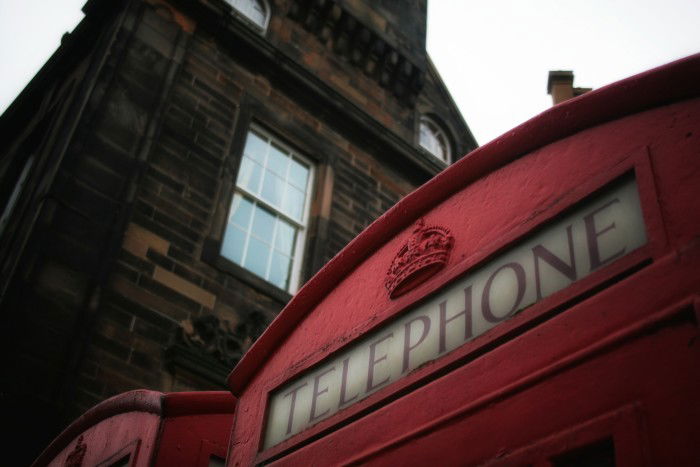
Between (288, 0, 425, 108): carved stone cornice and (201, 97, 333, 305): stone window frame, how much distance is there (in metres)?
2.18

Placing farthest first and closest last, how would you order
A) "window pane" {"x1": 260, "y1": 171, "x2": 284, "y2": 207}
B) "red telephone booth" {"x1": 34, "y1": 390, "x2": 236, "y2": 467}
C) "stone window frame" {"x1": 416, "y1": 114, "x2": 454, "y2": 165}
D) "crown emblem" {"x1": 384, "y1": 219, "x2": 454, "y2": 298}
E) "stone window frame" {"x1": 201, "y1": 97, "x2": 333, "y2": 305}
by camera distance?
1. "stone window frame" {"x1": 416, "y1": 114, "x2": 454, "y2": 165}
2. "window pane" {"x1": 260, "y1": 171, "x2": 284, "y2": 207}
3. "stone window frame" {"x1": 201, "y1": 97, "x2": 333, "y2": 305}
4. "red telephone booth" {"x1": 34, "y1": 390, "x2": 236, "y2": 467}
5. "crown emblem" {"x1": 384, "y1": 219, "x2": 454, "y2": 298}

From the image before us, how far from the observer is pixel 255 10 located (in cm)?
1131

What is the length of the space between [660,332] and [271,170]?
8131 mm

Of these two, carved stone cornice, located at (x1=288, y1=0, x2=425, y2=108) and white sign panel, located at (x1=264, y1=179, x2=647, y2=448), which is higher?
carved stone cornice, located at (x1=288, y1=0, x2=425, y2=108)

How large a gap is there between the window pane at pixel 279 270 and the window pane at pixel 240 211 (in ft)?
1.64

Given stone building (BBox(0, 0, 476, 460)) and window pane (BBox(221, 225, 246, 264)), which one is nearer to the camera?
stone building (BBox(0, 0, 476, 460))

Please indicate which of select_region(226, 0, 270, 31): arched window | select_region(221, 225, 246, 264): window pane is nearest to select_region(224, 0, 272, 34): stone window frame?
select_region(226, 0, 270, 31): arched window

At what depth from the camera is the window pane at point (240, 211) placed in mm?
8711

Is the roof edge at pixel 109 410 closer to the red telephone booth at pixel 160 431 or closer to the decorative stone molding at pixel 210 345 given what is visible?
the red telephone booth at pixel 160 431

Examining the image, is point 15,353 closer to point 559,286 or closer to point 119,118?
point 119,118

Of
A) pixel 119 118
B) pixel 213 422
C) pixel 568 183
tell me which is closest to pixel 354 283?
pixel 568 183

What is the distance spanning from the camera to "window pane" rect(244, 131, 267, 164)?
9.47 m

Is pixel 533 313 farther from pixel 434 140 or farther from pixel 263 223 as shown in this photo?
pixel 434 140

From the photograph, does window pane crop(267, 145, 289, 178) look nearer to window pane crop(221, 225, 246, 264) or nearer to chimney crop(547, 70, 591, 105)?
window pane crop(221, 225, 246, 264)
